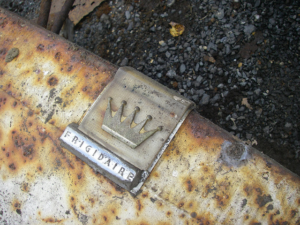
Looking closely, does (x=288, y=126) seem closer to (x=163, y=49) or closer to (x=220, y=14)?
(x=220, y=14)

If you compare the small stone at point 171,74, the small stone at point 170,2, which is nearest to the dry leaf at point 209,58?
the small stone at point 171,74

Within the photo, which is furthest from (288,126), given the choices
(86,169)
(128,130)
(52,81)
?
(52,81)

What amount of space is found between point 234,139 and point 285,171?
22cm

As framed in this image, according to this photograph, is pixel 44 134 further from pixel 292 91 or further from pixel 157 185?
pixel 292 91

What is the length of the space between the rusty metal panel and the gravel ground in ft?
3.16

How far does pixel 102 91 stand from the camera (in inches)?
36.3

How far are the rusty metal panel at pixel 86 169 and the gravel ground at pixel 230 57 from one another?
96 centimetres

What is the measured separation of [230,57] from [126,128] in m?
1.52

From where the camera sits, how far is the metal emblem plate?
82 cm

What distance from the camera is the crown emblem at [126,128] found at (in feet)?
2.68

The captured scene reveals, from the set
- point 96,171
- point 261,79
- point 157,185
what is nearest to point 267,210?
point 157,185

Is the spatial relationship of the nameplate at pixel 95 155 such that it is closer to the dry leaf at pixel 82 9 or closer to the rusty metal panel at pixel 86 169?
the rusty metal panel at pixel 86 169

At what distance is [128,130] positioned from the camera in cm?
82

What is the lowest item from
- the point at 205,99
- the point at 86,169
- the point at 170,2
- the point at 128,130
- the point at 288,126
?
the point at 86,169
